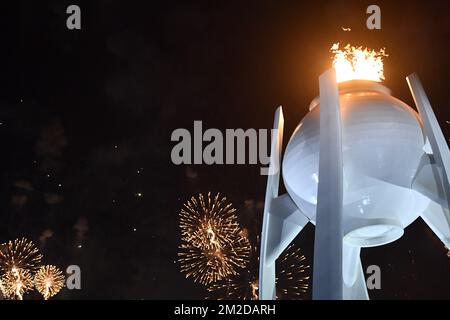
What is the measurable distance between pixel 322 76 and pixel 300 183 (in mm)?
4708

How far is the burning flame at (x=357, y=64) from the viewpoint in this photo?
2727 cm

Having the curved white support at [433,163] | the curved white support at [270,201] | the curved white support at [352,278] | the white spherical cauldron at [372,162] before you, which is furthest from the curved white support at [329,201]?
the curved white support at [352,278]

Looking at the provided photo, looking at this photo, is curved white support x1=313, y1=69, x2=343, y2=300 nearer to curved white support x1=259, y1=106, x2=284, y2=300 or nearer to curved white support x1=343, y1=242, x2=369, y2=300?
curved white support x1=259, y1=106, x2=284, y2=300

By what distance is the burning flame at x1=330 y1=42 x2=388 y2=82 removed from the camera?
27266mm

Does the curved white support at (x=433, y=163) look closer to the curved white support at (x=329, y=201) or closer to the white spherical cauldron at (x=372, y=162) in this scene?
the white spherical cauldron at (x=372, y=162)

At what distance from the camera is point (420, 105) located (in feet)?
77.6

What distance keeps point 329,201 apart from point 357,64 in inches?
386

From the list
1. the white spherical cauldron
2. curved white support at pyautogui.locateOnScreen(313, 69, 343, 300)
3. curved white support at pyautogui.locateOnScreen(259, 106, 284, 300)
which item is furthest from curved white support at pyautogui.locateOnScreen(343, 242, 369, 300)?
curved white support at pyautogui.locateOnScreen(313, 69, 343, 300)

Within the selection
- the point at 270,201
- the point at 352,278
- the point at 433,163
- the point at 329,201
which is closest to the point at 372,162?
the point at 433,163

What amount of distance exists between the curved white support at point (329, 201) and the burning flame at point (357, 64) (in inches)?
165

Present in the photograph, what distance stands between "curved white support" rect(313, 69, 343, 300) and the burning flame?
418 centimetres

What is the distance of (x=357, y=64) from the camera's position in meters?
27.6

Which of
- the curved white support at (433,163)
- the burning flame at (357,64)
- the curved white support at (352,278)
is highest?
the burning flame at (357,64)

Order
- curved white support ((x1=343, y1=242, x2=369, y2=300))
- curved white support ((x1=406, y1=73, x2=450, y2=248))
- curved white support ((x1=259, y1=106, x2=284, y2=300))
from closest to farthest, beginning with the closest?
curved white support ((x1=406, y1=73, x2=450, y2=248)), curved white support ((x1=259, y1=106, x2=284, y2=300)), curved white support ((x1=343, y1=242, x2=369, y2=300))
